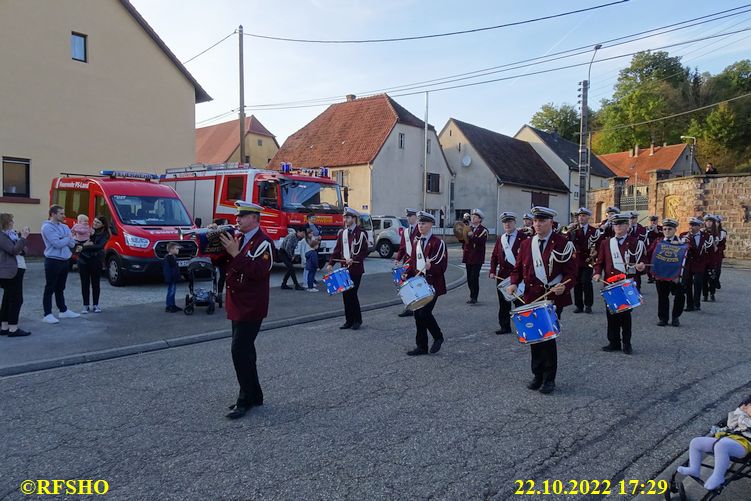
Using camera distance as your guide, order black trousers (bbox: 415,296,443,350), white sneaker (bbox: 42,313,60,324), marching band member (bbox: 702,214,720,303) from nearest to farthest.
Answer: black trousers (bbox: 415,296,443,350)
white sneaker (bbox: 42,313,60,324)
marching band member (bbox: 702,214,720,303)

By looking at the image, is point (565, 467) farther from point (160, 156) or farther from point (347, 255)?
point (160, 156)

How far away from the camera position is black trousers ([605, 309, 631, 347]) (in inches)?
280

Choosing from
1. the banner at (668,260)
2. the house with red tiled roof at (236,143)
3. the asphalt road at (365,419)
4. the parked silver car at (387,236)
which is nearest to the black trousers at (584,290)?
the banner at (668,260)

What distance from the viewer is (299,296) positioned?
1198cm

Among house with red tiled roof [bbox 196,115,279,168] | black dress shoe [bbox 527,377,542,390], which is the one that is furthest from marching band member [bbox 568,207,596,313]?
house with red tiled roof [bbox 196,115,279,168]

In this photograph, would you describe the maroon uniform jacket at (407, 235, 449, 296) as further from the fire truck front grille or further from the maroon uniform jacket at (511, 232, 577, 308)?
the fire truck front grille

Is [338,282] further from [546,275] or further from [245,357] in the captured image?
[546,275]

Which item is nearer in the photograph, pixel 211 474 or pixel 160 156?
pixel 211 474

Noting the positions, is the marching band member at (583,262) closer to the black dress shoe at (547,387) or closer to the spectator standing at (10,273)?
the black dress shoe at (547,387)

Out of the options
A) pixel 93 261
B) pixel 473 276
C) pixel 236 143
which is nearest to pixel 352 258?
pixel 473 276

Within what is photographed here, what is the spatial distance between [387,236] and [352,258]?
1492 cm

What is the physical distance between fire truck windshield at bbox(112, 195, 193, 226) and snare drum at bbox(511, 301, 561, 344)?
10.6 metres

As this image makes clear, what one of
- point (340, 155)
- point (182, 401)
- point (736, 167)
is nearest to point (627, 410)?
point (182, 401)

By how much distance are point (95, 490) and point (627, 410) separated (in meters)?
4.63
